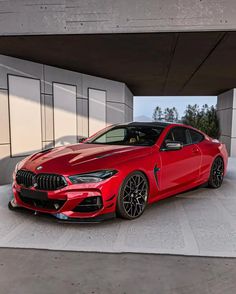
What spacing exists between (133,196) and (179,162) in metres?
1.19

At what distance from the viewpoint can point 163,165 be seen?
4371mm

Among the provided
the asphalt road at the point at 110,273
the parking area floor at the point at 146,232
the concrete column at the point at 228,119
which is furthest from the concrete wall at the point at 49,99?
the concrete column at the point at 228,119

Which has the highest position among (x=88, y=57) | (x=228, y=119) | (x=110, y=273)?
(x=88, y=57)

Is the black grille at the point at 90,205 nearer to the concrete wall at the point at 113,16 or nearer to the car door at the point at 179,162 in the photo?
the car door at the point at 179,162

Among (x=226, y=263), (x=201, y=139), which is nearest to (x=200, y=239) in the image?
(x=226, y=263)

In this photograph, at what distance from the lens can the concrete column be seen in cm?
1226

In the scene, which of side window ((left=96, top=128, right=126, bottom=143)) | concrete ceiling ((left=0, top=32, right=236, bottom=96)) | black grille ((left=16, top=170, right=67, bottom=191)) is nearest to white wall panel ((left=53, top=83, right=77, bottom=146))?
concrete ceiling ((left=0, top=32, right=236, bottom=96))

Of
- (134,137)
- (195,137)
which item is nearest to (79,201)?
(134,137)

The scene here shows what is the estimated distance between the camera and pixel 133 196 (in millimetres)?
3904

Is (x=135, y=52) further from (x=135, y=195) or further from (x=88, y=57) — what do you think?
(x=135, y=195)

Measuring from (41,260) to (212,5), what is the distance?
479 cm

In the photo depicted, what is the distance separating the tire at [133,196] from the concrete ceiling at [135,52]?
8.98 ft

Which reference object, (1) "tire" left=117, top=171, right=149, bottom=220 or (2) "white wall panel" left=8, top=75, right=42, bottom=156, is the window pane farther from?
(2) "white wall panel" left=8, top=75, right=42, bottom=156

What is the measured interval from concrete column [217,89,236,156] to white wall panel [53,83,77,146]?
7.10m
